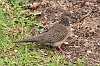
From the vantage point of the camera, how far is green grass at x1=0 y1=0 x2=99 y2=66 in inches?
266

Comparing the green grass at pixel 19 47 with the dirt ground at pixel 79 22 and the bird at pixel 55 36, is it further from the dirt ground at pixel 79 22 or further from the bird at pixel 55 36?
the dirt ground at pixel 79 22

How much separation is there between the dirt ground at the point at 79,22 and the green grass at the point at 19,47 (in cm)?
28

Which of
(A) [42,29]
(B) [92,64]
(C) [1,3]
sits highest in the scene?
(C) [1,3]

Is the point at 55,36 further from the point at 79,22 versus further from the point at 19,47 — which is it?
the point at 79,22

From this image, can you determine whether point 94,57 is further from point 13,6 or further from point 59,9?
point 13,6

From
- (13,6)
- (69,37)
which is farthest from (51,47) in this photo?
(13,6)

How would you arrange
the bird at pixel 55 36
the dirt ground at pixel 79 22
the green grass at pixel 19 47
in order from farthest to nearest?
the dirt ground at pixel 79 22 < the bird at pixel 55 36 < the green grass at pixel 19 47

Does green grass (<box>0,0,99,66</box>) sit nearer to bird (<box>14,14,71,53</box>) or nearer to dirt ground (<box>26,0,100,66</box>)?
bird (<box>14,14,71,53</box>)

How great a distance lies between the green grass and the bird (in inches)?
6.7

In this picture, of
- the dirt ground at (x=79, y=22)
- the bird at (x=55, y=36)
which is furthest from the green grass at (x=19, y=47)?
the dirt ground at (x=79, y=22)

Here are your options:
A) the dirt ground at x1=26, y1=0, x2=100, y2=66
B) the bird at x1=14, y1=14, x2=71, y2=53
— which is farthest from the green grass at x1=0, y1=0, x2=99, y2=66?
the dirt ground at x1=26, y1=0, x2=100, y2=66

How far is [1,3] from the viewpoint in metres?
8.54

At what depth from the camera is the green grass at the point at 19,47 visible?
675 cm

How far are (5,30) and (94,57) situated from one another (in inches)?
78.3
